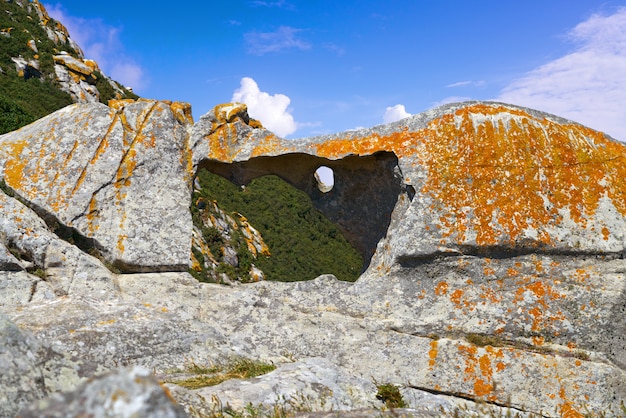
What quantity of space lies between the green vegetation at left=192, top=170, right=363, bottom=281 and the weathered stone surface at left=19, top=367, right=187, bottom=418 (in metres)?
39.6

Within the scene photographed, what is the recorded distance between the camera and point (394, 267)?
33.2ft

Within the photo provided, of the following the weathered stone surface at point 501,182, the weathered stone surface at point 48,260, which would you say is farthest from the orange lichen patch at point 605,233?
the weathered stone surface at point 48,260

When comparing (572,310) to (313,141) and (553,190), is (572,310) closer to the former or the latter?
(553,190)

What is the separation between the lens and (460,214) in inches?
392

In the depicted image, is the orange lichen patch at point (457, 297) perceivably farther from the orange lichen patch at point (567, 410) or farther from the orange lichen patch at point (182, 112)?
the orange lichen patch at point (182, 112)

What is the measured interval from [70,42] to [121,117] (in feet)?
200

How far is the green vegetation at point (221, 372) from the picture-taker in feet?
23.4

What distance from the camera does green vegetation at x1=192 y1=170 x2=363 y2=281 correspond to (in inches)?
1863

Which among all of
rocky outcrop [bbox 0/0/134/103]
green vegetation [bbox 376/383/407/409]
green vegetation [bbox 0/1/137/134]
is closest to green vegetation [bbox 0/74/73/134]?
green vegetation [bbox 0/1/137/134]

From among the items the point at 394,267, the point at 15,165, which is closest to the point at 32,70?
the point at 15,165

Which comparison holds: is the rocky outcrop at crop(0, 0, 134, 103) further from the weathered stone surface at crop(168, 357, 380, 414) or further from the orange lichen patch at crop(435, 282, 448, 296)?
the weathered stone surface at crop(168, 357, 380, 414)

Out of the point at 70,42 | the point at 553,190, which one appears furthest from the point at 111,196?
the point at 70,42

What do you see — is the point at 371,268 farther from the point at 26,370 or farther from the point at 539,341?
the point at 26,370

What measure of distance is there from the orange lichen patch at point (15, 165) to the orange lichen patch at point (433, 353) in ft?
28.3
